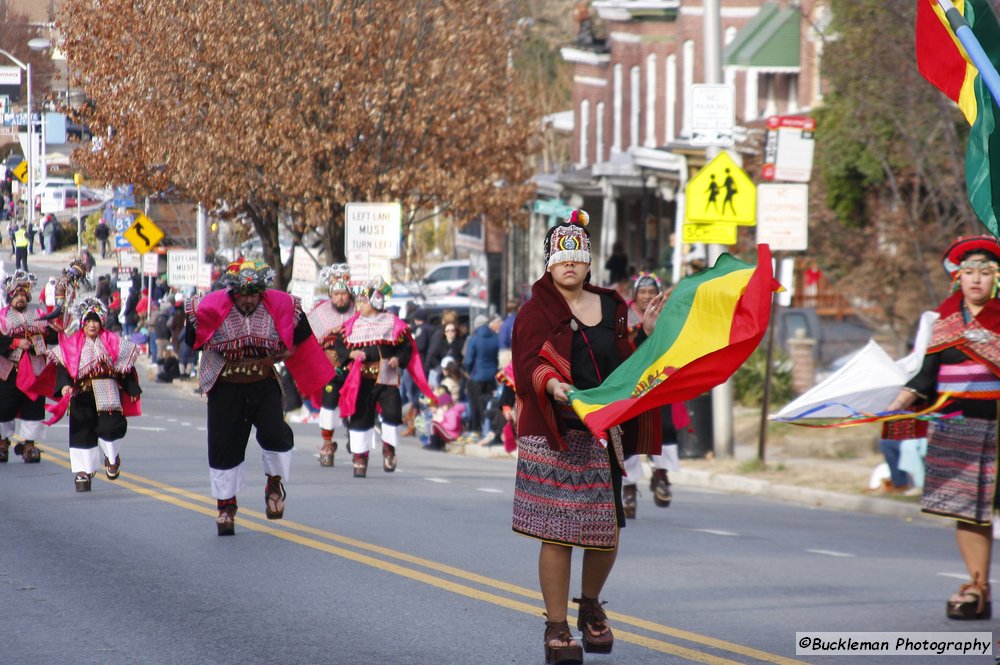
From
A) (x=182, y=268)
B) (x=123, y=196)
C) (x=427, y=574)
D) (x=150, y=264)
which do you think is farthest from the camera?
(x=150, y=264)

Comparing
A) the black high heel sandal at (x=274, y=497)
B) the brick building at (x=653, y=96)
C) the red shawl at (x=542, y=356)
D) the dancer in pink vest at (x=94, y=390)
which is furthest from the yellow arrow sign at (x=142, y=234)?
the red shawl at (x=542, y=356)

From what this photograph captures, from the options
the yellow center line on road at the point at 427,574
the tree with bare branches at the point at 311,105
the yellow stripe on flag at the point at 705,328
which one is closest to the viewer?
the yellow stripe on flag at the point at 705,328

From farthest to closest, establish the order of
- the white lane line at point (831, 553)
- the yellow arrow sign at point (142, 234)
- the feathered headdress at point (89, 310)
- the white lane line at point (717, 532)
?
the yellow arrow sign at point (142, 234)
the feathered headdress at point (89, 310)
the white lane line at point (717, 532)
the white lane line at point (831, 553)

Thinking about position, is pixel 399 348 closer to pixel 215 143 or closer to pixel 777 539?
pixel 777 539

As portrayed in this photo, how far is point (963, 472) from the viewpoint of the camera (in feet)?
28.1

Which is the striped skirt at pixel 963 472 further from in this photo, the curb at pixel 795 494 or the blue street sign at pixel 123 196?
the blue street sign at pixel 123 196

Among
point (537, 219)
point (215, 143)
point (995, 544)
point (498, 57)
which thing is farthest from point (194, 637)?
point (537, 219)

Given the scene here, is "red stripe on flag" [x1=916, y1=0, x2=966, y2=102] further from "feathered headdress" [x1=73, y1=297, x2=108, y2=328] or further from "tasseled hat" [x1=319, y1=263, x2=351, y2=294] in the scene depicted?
"tasseled hat" [x1=319, y1=263, x2=351, y2=294]

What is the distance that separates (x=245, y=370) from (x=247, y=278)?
2.24 feet

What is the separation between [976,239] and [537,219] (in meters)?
35.6

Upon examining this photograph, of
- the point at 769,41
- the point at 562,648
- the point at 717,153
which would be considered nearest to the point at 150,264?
the point at 769,41

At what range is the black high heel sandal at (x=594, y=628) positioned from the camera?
7.11 metres

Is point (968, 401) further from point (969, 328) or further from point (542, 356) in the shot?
point (542, 356)

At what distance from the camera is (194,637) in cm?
785
